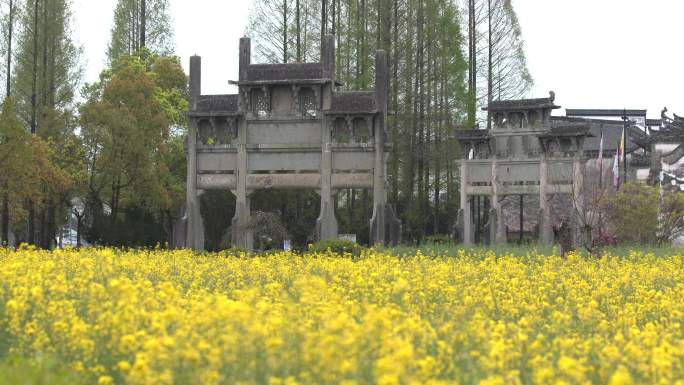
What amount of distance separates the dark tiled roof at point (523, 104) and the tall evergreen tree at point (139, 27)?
18.4m

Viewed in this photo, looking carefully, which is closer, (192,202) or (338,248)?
(338,248)

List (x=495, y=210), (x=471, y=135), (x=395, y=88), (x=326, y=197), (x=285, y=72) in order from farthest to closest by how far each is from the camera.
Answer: (x=395, y=88) < (x=471, y=135) < (x=495, y=210) < (x=285, y=72) < (x=326, y=197)

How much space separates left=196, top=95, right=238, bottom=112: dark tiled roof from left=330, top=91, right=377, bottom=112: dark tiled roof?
364 cm

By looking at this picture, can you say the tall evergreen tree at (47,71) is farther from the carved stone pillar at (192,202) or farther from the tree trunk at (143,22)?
the carved stone pillar at (192,202)

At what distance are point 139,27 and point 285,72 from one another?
20.2 m

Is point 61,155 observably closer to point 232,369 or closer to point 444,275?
point 444,275

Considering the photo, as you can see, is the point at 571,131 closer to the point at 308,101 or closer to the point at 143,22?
the point at 308,101

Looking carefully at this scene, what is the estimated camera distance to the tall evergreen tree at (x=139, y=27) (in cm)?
5281

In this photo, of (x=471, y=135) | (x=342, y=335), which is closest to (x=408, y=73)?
(x=471, y=135)

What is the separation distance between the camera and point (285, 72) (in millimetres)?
35562

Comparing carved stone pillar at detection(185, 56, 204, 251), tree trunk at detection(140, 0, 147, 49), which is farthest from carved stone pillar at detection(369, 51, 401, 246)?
tree trunk at detection(140, 0, 147, 49)

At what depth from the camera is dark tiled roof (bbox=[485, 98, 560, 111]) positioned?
1676 inches

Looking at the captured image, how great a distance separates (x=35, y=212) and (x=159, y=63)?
1000cm

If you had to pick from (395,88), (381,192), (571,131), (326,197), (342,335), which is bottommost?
(342,335)
